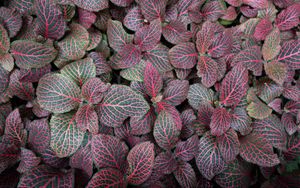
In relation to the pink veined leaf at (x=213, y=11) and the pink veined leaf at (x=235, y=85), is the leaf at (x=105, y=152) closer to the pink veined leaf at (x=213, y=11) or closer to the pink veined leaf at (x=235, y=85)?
the pink veined leaf at (x=235, y=85)

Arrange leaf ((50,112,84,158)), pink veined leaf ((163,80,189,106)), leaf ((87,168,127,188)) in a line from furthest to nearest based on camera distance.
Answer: pink veined leaf ((163,80,189,106)) → leaf ((50,112,84,158)) → leaf ((87,168,127,188))

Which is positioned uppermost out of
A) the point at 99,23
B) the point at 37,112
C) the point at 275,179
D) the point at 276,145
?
the point at 99,23

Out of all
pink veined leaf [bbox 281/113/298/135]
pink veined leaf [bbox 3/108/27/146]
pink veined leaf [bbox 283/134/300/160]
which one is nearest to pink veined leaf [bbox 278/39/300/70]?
pink veined leaf [bbox 281/113/298/135]

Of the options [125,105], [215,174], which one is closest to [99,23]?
[125,105]

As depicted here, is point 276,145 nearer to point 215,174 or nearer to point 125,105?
point 215,174

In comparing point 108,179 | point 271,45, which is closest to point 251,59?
point 271,45

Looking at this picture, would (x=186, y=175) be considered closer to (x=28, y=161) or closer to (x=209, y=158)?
(x=209, y=158)

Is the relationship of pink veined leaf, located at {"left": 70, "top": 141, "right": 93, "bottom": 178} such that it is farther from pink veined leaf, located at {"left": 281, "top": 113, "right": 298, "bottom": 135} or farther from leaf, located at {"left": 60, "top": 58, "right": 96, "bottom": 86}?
pink veined leaf, located at {"left": 281, "top": 113, "right": 298, "bottom": 135}
